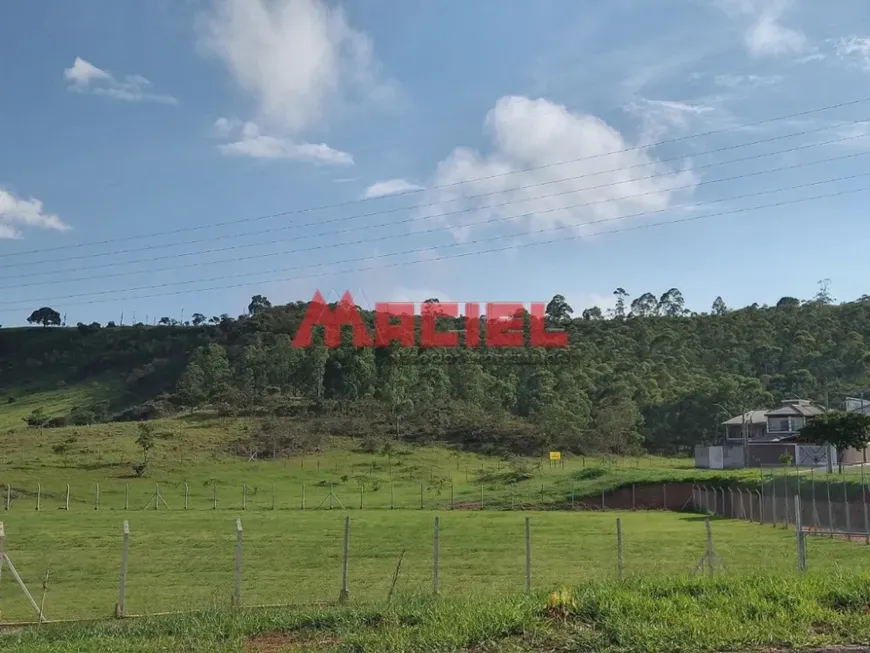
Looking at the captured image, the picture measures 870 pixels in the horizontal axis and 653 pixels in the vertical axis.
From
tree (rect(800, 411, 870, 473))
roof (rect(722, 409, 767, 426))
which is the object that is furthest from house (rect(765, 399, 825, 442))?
tree (rect(800, 411, 870, 473))

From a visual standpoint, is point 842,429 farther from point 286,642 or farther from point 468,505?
point 286,642

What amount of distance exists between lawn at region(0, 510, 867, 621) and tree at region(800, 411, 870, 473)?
14.3 meters

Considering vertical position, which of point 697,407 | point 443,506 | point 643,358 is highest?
point 643,358

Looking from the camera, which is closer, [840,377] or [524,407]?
[840,377]

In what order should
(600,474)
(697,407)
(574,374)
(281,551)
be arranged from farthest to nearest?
(574,374) → (697,407) → (600,474) → (281,551)

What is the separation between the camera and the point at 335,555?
23703mm

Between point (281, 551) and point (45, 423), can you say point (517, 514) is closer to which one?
point (281, 551)

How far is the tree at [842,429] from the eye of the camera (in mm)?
46094

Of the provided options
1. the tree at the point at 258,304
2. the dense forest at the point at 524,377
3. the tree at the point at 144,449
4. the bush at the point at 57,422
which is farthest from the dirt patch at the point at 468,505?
the tree at the point at 258,304

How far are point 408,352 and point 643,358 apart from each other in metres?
32.2

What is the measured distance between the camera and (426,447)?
248 ft

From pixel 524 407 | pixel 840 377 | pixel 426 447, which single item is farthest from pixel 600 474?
pixel 840 377

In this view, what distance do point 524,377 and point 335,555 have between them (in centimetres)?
8292

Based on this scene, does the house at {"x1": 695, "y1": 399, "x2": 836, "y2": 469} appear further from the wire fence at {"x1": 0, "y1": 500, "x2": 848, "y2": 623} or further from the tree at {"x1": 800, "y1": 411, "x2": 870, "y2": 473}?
the wire fence at {"x1": 0, "y1": 500, "x2": 848, "y2": 623}
